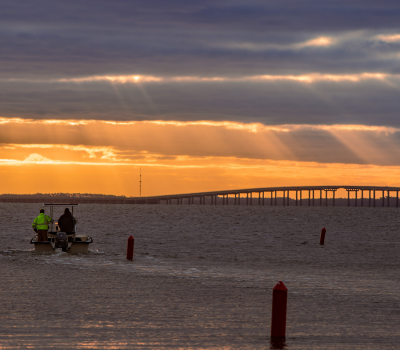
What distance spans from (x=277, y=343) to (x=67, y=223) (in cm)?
2238

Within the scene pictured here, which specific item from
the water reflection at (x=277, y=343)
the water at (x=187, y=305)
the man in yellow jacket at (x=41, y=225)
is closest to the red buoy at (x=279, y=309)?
the water reflection at (x=277, y=343)

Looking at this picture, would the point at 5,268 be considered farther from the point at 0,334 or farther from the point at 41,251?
the point at 0,334

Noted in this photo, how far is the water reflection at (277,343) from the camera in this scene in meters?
11.4

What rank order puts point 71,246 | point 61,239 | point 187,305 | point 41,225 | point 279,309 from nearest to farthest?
1. point 279,309
2. point 187,305
3. point 61,239
4. point 41,225
5. point 71,246

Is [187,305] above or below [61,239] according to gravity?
below

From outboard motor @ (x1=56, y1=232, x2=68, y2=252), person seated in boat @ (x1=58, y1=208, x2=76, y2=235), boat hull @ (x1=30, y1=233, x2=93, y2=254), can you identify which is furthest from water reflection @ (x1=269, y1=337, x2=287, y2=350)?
boat hull @ (x1=30, y1=233, x2=93, y2=254)

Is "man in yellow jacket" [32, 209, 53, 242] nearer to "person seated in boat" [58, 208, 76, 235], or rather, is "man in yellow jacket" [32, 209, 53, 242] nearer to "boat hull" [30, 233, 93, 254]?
"boat hull" [30, 233, 93, 254]

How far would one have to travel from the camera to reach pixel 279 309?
11.7 meters

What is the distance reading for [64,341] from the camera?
11391mm

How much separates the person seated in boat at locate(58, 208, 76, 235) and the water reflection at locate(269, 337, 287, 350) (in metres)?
21.7

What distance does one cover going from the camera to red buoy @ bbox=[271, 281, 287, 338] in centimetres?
1154

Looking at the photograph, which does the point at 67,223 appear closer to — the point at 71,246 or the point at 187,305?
the point at 71,246

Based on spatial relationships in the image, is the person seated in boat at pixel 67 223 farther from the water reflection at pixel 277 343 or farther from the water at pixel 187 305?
the water reflection at pixel 277 343

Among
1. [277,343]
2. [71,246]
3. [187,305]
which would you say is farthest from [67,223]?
[277,343]
